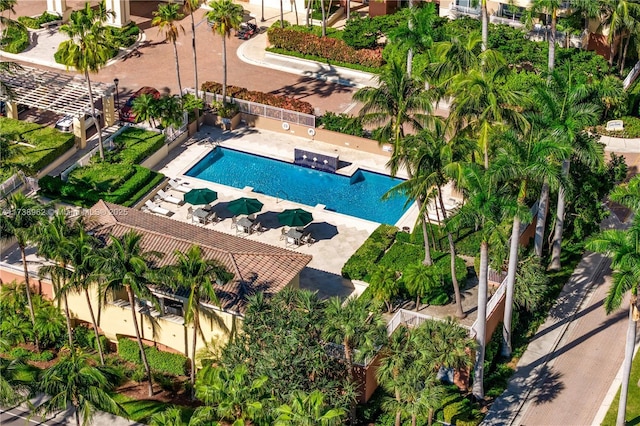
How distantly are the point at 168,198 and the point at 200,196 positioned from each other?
9.64 ft

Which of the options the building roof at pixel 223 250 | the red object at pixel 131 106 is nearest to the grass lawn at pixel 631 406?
the building roof at pixel 223 250

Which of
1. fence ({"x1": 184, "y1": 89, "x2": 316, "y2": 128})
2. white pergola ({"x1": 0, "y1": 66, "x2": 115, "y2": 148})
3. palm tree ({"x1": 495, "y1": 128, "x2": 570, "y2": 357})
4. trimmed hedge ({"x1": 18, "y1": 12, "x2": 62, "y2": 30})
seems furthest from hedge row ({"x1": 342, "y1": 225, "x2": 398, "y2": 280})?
trimmed hedge ({"x1": 18, "y1": 12, "x2": 62, "y2": 30})

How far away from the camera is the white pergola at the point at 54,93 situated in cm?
7525

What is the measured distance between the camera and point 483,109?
58.5 meters

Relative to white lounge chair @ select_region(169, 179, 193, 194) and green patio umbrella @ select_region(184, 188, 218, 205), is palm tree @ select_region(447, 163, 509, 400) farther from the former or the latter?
white lounge chair @ select_region(169, 179, 193, 194)

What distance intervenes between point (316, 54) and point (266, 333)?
130ft

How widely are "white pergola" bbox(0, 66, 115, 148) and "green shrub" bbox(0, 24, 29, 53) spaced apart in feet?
26.8

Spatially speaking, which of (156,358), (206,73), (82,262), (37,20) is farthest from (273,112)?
(82,262)

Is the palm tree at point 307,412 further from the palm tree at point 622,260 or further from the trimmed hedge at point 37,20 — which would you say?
the trimmed hedge at point 37,20

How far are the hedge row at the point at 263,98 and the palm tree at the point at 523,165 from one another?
24684mm

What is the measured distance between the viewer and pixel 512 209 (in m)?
49.1

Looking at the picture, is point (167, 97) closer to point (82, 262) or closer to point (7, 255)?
point (7, 255)

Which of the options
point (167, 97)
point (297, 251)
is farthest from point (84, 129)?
point (297, 251)

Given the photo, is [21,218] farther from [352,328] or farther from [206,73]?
[206,73]
